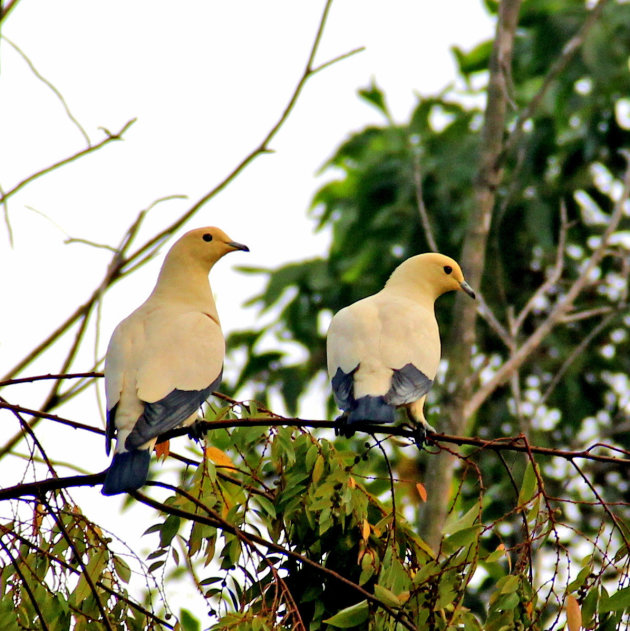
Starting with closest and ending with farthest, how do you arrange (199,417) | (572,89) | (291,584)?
(291,584) < (199,417) < (572,89)

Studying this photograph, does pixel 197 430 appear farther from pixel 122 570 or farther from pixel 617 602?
pixel 617 602

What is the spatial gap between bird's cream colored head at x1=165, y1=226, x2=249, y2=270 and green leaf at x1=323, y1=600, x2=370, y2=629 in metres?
1.63

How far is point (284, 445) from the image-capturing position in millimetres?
3182

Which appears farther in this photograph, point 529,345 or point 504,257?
point 504,257

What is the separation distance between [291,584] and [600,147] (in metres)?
5.22

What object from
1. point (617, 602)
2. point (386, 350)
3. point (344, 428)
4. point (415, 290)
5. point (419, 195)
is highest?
point (419, 195)

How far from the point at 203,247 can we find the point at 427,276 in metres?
1.00

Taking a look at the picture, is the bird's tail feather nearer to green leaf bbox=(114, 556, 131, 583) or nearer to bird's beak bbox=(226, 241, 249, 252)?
green leaf bbox=(114, 556, 131, 583)

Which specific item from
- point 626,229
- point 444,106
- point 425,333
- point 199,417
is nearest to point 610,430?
point 626,229

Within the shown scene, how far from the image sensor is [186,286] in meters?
3.91

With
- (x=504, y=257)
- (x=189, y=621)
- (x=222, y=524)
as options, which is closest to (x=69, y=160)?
(x=222, y=524)

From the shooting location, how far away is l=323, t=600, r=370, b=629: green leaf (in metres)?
2.80

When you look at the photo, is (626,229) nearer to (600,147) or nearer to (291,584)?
(600,147)

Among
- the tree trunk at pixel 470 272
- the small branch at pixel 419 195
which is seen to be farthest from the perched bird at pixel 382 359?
the tree trunk at pixel 470 272
